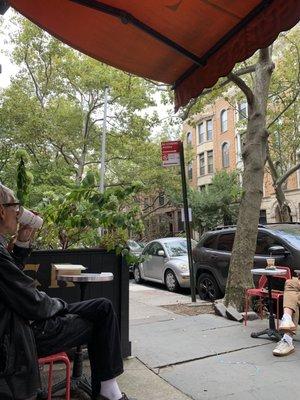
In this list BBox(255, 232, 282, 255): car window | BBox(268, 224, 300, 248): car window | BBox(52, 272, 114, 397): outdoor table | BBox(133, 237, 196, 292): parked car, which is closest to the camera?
BBox(52, 272, 114, 397): outdoor table

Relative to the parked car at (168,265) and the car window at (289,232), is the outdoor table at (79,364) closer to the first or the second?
the car window at (289,232)

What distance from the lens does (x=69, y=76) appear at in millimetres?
21484

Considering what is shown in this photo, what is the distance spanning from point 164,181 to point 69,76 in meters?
12.4

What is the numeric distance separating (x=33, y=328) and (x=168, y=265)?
9.39 m

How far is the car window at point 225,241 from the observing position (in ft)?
31.8

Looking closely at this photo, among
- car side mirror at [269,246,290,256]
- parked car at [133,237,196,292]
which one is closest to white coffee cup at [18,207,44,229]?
car side mirror at [269,246,290,256]

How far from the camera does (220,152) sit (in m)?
40.0

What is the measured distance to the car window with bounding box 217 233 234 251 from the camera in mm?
9696

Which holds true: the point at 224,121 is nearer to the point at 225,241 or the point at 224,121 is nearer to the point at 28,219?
the point at 225,241

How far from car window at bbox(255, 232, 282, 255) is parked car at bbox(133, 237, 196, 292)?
3.01 meters

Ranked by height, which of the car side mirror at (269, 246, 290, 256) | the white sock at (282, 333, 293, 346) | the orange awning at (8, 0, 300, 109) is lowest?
the white sock at (282, 333, 293, 346)

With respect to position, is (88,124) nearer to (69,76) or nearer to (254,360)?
(69,76)

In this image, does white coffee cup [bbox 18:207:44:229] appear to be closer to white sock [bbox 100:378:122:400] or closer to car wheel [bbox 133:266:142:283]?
white sock [bbox 100:378:122:400]

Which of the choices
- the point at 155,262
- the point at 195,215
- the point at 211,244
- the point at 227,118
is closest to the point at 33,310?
the point at 211,244
